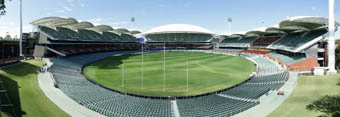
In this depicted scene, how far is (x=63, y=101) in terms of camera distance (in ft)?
56.9

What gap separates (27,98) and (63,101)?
323 cm

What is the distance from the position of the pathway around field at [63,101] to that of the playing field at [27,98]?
431 millimetres

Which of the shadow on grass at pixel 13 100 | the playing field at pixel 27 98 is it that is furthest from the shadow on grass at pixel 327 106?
the shadow on grass at pixel 13 100

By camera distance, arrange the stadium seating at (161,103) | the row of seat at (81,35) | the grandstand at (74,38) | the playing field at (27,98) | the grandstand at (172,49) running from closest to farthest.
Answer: the playing field at (27,98), the stadium seating at (161,103), the grandstand at (172,49), the grandstand at (74,38), the row of seat at (81,35)

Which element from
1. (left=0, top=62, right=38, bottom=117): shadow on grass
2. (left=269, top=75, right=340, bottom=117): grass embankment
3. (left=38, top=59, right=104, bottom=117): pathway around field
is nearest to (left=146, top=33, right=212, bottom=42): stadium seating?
(left=0, top=62, right=38, bottom=117): shadow on grass

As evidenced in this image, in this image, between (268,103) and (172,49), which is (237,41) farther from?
(268,103)

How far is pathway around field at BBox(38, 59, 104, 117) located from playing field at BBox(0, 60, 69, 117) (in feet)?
1.41

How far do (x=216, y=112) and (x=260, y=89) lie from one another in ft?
31.9

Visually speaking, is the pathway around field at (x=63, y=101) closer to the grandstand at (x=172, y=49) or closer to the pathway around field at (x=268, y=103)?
the grandstand at (x=172, y=49)

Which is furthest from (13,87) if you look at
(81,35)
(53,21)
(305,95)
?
(81,35)

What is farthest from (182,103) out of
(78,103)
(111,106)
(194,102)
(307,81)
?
(307,81)

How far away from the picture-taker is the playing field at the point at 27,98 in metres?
13.8

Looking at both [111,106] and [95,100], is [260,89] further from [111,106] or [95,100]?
[95,100]

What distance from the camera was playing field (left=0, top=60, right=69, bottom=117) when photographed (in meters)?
13.8
